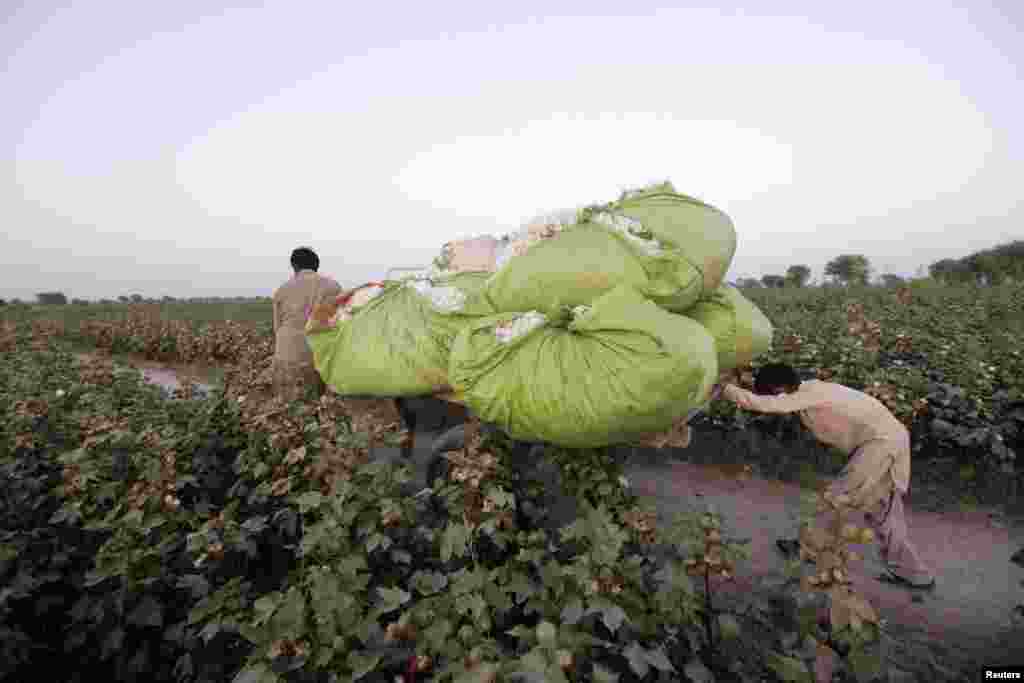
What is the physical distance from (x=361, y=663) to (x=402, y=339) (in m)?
1.46

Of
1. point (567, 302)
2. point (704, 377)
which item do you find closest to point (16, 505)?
point (567, 302)

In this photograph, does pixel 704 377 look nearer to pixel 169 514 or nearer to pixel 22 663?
pixel 169 514

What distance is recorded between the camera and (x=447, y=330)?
2.28 metres

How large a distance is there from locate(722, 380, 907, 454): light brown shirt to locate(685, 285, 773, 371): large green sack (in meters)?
0.52

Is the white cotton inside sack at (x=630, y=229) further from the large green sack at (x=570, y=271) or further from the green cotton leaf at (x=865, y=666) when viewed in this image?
the green cotton leaf at (x=865, y=666)

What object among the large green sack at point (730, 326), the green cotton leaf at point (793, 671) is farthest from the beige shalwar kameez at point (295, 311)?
the green cotton leaf at point (793, 671)

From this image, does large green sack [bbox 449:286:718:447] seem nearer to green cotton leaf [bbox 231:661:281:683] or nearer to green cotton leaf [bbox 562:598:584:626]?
green cotton leaf [bbox 562:598:584:626]

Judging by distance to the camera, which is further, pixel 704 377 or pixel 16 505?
pixel 16 505

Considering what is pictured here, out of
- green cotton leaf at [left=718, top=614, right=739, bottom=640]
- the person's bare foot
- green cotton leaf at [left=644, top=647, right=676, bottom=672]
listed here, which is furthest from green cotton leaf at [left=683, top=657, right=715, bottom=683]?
the person's bare foot

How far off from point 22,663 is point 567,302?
7.67 feet

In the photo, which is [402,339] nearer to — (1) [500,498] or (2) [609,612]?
(1) [500,498]

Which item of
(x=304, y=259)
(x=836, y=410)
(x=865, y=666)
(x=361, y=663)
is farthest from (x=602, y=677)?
(x=304, y=259)

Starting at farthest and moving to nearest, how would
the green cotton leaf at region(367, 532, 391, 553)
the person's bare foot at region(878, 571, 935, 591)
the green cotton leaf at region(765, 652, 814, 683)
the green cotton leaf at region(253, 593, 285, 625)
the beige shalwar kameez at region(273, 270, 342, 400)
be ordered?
the beige shalwar kameez at region(273, 270, 342, 400) < the person's bare foot at region(878, 571, 935, 591) < the green cotton leaf at region(367, 532, 391, 553) < the green cotton leaf at region(253, 593, 285, 625) < the green cotton leaf at region(765, 652, 814, 683)

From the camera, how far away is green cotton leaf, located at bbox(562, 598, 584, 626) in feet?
3.89
